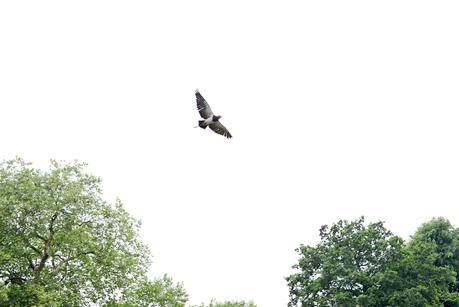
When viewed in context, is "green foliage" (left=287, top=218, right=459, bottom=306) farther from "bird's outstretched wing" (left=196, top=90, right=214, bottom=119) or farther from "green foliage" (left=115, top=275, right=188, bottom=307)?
"bird's outstretched wing" (left=196, top=90, right=214, bottom=119)

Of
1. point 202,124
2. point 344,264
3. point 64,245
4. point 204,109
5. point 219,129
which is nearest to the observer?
point 202,124

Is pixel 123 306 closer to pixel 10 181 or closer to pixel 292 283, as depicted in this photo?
pixel 10 181

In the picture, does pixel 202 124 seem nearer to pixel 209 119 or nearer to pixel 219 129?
pixel 209 119

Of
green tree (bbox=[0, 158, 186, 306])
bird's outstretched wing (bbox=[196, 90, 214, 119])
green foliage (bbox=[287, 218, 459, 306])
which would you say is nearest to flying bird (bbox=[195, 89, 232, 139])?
bird's outstretched wing (bbox=[196, 90, 214, 119])

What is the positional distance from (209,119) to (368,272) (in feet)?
114

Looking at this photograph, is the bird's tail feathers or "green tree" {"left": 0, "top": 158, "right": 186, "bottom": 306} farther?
"green tree" {"left": 0, "top": 158, "right": 186, "bottom": 306}

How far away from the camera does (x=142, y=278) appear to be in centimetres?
3662

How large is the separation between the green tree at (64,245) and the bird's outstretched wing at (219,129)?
15883 millimetres

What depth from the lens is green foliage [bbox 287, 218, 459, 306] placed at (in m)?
48.1

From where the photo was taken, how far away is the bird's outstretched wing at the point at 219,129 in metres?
21.0

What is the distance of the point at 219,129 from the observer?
833 inches

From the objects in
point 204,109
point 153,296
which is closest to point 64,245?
point 153,296

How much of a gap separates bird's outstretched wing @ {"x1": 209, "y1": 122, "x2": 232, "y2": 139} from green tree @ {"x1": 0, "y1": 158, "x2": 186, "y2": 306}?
1588 cm

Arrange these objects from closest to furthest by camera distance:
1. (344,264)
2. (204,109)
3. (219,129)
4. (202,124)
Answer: (202,124) < (219,129) < (204,109) < (344,264)
